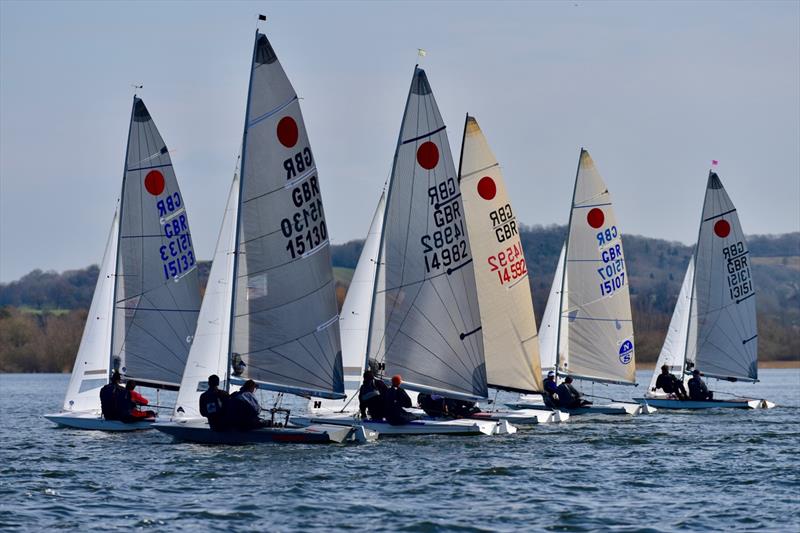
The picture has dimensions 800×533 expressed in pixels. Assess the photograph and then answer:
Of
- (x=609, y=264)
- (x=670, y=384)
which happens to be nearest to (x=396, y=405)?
(x=609, y=264)

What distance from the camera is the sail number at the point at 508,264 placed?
3269 centimetres

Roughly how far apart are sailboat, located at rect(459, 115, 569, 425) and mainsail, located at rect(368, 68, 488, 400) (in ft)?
14.2

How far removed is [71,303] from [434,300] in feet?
436

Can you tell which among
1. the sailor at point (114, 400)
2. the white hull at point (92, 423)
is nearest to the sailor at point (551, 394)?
the white hull at point (92, 423)

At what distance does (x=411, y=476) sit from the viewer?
21328 millimetres

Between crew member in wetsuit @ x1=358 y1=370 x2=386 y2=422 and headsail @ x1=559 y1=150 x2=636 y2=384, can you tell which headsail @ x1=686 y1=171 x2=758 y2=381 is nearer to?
headsail @ x1=559 y1=150 x2=636 y2=384

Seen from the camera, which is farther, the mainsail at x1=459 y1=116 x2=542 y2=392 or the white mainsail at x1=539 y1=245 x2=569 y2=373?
the white mainsail at x1=539 y1=245 x2=569 y2=373

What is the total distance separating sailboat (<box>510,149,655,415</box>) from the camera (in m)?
38.5

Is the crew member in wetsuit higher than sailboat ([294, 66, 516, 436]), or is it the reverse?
sailboat ([294, 66, 516, 436])

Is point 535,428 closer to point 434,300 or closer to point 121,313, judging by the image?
point 434,300

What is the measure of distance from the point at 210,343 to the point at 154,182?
710cm

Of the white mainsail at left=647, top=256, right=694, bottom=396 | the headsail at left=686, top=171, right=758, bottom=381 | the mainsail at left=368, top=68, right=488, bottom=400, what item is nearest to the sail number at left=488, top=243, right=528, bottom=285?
the mainsail at left=368, top=68, right=488, bottom=400

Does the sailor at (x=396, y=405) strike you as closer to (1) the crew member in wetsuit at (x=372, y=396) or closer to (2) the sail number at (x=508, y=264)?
(1) the crew member in wetsuit at (x=372, y=396)

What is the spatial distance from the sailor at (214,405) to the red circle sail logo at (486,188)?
34.7 feet
